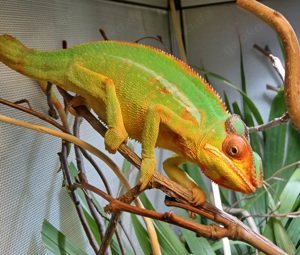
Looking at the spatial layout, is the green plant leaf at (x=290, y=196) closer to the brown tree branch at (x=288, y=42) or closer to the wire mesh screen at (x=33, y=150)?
the wire mesh screen at (x=33, y=150)

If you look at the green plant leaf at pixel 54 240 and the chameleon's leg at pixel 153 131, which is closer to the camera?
the chameleon's leg at pixel 153 131

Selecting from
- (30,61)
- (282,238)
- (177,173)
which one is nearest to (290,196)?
(282,238)

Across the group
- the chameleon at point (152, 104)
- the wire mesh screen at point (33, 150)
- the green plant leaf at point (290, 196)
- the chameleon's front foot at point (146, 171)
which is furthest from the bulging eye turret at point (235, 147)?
the green plant leaf at point (290, 196)

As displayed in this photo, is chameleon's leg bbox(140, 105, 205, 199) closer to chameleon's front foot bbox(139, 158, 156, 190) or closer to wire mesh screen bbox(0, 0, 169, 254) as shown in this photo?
chameleon's front foot bbox(139, 158, 156, 190)

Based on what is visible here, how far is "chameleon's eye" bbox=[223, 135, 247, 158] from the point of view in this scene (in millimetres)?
561

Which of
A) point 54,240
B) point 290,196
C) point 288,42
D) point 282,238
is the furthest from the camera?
point 290,196

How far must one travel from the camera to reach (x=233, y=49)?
1.68 meters

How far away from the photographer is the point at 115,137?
24.3 inches

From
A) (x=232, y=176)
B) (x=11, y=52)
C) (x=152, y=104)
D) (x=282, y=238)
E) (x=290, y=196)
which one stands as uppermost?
(x=11, y=52)

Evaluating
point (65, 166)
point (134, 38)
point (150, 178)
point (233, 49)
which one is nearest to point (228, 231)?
point (150, 178)

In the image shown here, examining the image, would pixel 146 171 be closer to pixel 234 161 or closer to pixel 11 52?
pixel 234 161

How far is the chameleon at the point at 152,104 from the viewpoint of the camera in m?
0.58

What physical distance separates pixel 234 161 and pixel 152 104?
0.49ft

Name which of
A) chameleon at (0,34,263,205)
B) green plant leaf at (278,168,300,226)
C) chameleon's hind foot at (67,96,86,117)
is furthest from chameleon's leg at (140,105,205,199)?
green plant leaf at (278,168,300,226)
